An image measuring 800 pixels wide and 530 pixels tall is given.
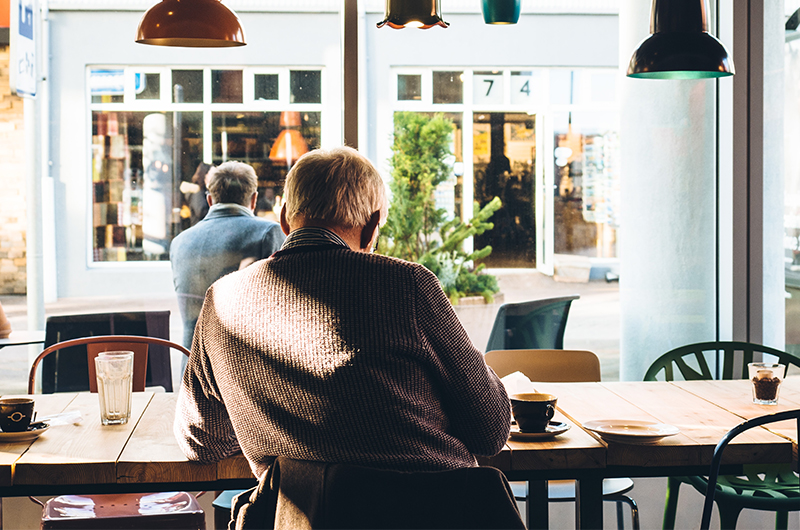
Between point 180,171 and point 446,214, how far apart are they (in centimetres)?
132

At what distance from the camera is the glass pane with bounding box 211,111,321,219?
4.02 meters

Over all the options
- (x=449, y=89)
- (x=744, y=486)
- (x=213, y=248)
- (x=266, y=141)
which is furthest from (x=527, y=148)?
(x=744, y=486)

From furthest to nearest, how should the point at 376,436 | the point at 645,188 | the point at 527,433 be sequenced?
the point at 645,188, the point at 527,433, the point at 376,436

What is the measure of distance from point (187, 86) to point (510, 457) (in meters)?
2.83

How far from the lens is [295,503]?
54.9 inches

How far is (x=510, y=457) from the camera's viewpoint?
1.83m

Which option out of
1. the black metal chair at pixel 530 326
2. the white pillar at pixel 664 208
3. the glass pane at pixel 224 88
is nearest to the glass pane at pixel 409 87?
the glass pane at pixel 224 88

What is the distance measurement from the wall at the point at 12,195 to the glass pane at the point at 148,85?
0.55 m

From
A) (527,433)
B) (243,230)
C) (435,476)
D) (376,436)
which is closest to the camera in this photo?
(435,476)

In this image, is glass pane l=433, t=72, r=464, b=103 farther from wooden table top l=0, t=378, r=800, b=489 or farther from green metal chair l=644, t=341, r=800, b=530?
wooden table top l=0, t=378, r=800, b=489

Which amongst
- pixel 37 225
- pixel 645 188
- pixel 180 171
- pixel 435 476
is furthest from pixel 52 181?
pixel 435 476

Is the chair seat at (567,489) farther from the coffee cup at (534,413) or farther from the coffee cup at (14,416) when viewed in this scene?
the coffee cup at (14,416)

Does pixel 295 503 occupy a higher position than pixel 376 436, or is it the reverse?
pixel 376 436

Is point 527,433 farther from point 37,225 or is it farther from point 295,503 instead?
point 37,225
